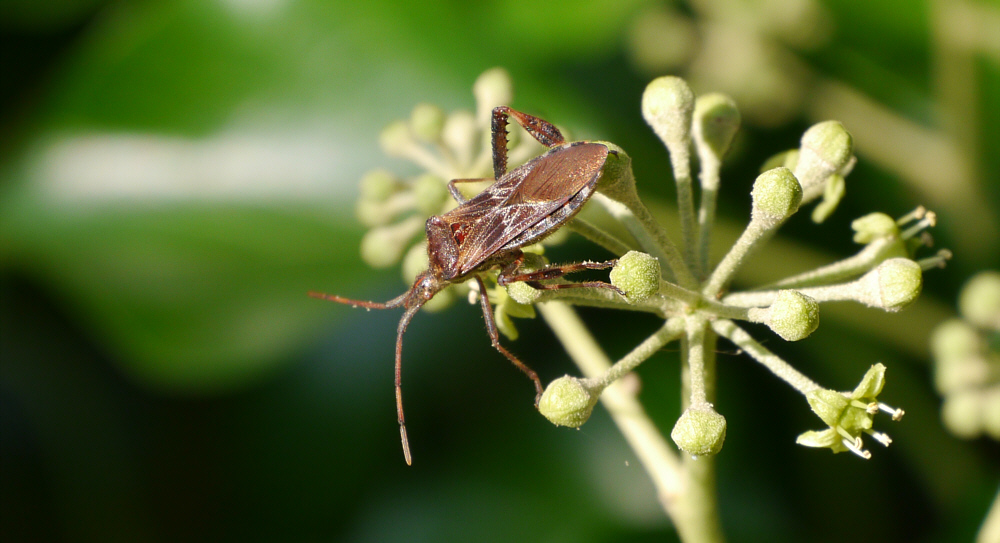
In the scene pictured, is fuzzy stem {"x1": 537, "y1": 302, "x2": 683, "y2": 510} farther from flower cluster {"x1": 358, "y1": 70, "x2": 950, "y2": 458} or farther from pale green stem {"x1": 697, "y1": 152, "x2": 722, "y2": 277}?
pale green stem {"x1": 697, "y1": 152, "x2": 722, "y2": 277}

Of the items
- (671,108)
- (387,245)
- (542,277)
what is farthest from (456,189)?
(671,108)

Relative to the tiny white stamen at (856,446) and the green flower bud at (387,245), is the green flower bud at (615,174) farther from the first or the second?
the green flower bud at (387,245)

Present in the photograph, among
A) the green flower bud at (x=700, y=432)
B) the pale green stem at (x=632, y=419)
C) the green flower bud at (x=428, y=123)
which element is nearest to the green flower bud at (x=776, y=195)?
the green flower bud at (x=700, y=432)

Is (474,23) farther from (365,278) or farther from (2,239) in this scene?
(2,239)

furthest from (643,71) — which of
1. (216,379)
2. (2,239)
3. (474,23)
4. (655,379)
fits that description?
(2,239)

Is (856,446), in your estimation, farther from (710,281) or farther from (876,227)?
(876,227)

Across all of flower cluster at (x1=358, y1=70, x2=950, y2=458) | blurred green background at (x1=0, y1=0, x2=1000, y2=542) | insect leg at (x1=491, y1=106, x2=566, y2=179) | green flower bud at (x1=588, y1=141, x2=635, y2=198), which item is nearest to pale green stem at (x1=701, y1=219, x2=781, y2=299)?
flower cluster at (x1=358, y1=70, x2=950, y2=458)

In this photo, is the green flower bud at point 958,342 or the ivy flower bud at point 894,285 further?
the green flower bud at point 958,342
